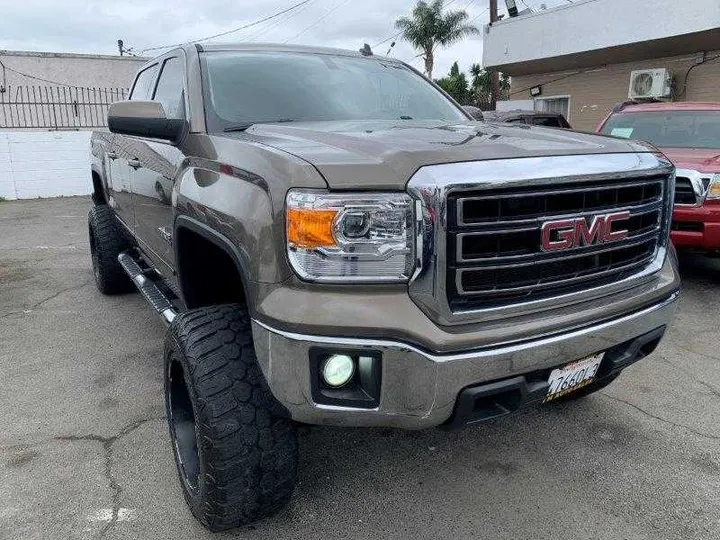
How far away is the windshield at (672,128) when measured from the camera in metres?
6.69

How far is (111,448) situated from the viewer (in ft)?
9.78

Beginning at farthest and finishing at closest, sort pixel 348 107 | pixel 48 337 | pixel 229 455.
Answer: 1. pixel 48 337
2. pixel 348 107
3. pixel 229 455

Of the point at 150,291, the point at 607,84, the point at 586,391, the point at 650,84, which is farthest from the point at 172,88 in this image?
the point at 607,84

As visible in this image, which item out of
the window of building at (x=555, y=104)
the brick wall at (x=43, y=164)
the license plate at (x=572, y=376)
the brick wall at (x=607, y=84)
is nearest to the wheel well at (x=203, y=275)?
the license plate at (x=572, y=376)

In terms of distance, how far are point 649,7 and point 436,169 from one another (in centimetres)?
1387

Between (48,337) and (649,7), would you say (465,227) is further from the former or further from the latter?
(649,7)

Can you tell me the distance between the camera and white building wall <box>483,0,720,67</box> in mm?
12516

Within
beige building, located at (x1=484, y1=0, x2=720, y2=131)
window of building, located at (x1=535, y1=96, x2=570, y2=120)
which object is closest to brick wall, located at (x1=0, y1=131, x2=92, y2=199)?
beige building, located at (x1=484, y1=0, x2=720, y2=131)

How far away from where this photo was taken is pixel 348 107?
10.4 ft

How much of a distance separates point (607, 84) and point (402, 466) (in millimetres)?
16015

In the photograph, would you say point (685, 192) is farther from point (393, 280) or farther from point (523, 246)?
point (393, 280)

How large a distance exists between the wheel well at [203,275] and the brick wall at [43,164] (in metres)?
13.0

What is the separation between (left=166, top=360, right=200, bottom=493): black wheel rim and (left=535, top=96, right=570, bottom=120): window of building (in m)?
16.9

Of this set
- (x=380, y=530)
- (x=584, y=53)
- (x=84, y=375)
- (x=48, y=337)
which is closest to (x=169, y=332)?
(x=380, y=530)
